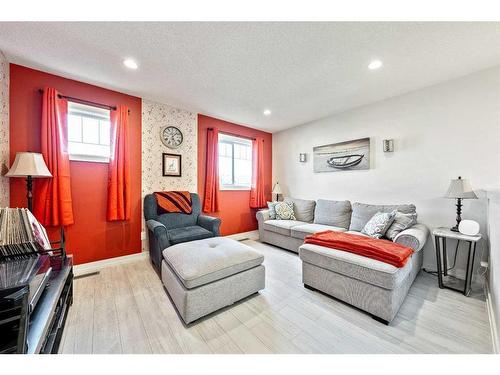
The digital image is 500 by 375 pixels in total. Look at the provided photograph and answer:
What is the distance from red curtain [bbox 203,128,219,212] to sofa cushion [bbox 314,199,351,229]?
1947 millimetres

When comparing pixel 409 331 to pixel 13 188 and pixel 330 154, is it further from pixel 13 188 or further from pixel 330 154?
pixel 13 188

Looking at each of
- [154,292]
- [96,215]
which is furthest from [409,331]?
[96,215]

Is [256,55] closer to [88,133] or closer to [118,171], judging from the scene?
[118,171]

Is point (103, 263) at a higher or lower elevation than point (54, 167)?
lower

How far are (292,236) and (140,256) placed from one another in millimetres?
2371

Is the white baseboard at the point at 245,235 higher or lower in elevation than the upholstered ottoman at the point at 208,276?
lower

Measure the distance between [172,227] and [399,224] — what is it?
3.01 meters

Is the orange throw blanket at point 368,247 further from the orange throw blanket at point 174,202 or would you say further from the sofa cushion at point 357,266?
the orange throw blanket at point 174,202

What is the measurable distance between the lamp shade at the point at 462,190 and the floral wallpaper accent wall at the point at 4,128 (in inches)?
184

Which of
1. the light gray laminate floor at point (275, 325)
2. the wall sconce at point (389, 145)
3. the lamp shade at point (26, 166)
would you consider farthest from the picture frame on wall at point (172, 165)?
the wall sconce at point (389, 145)

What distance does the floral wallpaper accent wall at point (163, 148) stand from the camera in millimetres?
2932

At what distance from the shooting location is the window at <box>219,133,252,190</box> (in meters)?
3.90

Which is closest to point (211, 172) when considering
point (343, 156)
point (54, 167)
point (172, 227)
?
point (172, 227)

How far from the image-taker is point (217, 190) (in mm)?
3654
